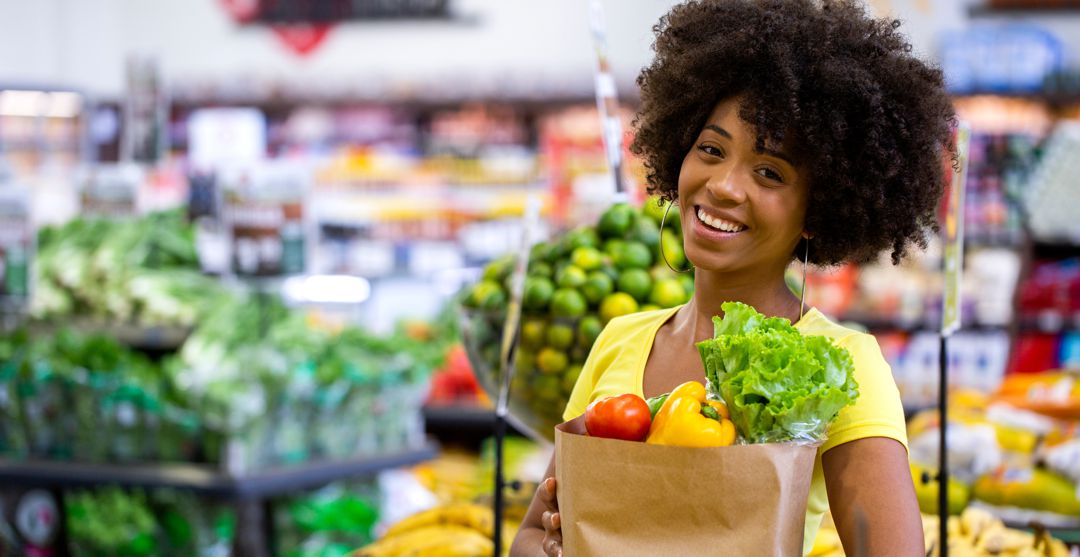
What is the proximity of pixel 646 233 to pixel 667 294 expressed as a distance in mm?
196

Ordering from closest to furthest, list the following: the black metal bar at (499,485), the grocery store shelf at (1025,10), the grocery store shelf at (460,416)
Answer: the black metal bar at (499,485)
the grocery store shelf at (460,416)
the grocery store shelf at (1025,10)

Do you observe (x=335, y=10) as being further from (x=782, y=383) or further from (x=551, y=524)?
(x=782, y=383)

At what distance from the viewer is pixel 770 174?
4.54ft

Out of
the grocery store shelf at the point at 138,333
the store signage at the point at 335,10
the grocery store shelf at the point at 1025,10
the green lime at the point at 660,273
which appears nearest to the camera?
the green lime at the point at 660,273

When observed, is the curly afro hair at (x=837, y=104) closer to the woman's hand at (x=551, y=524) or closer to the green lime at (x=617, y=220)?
the woman's hand at (x=551, y=524)

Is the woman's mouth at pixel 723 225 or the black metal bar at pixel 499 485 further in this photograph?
the black metal bar at pixel 499 485

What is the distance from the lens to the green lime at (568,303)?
86.4 inches

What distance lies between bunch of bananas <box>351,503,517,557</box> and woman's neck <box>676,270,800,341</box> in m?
0.91

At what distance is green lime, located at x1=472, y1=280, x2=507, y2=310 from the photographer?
2330mm

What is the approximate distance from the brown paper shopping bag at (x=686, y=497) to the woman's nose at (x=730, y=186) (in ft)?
1.12

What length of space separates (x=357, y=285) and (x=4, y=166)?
8.38 ft

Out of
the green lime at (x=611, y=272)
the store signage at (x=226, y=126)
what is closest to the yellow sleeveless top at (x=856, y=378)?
the green lime at (x=611, y=272)

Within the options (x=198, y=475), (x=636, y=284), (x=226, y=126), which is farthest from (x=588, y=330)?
(x=226, y=126)

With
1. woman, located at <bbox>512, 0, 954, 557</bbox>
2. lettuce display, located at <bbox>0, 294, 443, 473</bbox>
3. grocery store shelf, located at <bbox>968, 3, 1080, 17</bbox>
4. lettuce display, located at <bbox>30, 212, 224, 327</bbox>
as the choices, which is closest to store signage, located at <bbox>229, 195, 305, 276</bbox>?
lettuce display, located at <bbox>0, 294, 443, 473</bbox>
